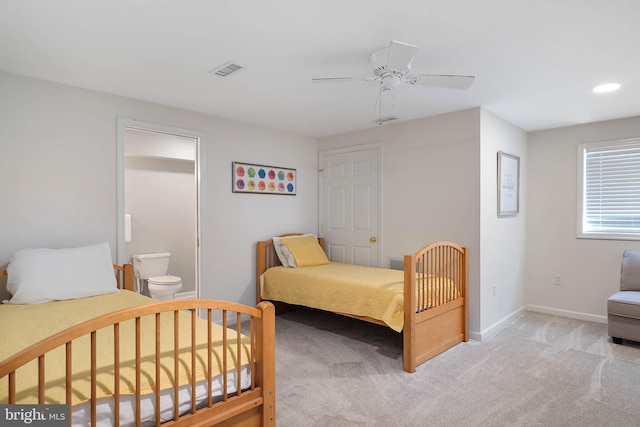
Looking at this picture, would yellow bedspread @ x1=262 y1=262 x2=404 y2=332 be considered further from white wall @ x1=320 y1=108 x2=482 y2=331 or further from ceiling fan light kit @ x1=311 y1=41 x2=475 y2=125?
ceiling fan light kit @ x1=311 y1=41 x2=475 y2=125

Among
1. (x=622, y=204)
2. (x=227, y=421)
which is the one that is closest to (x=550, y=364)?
(x=622, y=204)

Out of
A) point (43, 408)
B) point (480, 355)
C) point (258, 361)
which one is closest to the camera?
point (43, 408)

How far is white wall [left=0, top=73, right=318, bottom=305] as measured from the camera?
8.75 feet

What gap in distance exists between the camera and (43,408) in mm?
1171

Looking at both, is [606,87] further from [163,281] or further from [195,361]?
[163,281]

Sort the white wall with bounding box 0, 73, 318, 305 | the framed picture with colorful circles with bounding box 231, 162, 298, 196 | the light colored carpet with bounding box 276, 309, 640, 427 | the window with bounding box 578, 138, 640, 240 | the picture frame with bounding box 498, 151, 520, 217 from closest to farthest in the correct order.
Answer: the light colored carpet with bounding box 276, 309, 640, 427 → the white wall with bounding box 0, 73, 318, 305 → the picture frame with bounding box 498, 151, 520, 217 → the window with bounding box 578, 138, 640, 240 → the framed picture with colorful circles with bounding box 231, 162, 298, 196

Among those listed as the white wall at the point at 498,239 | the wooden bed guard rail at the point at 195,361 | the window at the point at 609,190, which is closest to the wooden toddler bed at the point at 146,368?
the wooden bed guard rail at the point at 195,361

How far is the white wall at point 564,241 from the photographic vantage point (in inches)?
159

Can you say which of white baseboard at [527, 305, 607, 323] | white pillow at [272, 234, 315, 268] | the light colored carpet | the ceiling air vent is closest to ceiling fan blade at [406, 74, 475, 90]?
the ceiling air vent

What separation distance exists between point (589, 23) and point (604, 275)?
A: 3.17 meters

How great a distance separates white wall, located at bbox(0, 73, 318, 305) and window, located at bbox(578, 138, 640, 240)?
371 centimetres

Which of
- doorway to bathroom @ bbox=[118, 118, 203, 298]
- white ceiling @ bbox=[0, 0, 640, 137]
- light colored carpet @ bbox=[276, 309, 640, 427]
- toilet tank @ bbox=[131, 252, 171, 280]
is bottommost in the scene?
light colored carpet @ bbox=[276, 309, 640, 427]

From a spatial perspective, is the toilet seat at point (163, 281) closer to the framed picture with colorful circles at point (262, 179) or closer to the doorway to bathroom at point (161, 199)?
→ the doorway to bathroom at point (161, 199)

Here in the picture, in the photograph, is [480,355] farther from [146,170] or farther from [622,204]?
[146,170]
